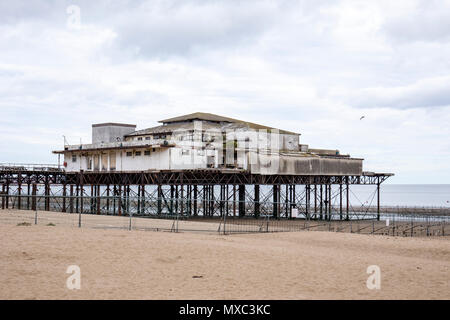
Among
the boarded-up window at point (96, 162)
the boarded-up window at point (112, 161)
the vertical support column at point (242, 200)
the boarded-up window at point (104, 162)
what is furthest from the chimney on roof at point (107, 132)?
the vertical support column at point (242, 200)

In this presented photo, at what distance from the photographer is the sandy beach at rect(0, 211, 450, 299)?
14438mm

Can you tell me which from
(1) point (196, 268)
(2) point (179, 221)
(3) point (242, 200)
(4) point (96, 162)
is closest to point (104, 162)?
(4) point (96, 162)

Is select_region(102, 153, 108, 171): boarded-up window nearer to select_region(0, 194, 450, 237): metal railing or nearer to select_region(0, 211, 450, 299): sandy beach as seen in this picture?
select_region(0, 194, 450, 237): metal railing

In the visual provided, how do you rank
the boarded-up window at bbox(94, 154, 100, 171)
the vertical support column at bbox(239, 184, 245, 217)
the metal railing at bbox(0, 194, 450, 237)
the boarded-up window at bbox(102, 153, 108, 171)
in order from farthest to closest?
the boarded-up window at bbox(94, 154, 100, 171) < the boarded-up window at bbox(102, 153, 108, 171) < the vertical support column at bbox(239, 184, 245, 217) < the metal railing at bbox(0, 194, 450, 237)

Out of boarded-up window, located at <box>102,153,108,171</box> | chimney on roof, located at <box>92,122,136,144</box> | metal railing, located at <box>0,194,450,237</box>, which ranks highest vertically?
chimney on roof, located at <box>92,122,136,144</box>

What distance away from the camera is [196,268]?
17.8 meters

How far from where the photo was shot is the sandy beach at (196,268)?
14.4 m

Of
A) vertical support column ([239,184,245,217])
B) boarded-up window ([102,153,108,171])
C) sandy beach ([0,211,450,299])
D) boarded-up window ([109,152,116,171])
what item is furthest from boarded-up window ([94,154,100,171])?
sandy beach ([0,211,450,299])

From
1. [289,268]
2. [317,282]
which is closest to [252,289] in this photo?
[317,282]

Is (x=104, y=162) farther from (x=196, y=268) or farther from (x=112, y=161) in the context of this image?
(x=196, y=268)

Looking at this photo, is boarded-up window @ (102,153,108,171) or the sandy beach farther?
boarded-up window @ (102,153,108,171)

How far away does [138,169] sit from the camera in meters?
54.0
